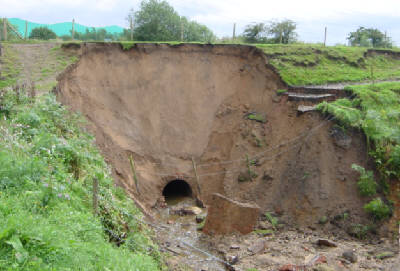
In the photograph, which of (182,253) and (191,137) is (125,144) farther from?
(182,253)

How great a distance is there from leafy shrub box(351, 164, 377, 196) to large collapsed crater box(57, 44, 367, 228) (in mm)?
271

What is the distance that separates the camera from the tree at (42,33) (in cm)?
2747

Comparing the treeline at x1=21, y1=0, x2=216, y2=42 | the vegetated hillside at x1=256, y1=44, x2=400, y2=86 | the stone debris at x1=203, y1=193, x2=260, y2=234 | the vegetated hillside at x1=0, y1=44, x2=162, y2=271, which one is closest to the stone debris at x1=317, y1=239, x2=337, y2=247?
the stone debris at x1=203, y1=193, x2=260, y2=234

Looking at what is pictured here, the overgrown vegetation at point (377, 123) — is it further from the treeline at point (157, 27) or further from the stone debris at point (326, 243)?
the treeline at point (157, 27)

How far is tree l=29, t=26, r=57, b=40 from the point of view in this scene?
90.1 ft

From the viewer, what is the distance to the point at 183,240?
12.1m

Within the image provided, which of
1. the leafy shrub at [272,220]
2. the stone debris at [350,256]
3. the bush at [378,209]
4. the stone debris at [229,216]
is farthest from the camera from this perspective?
the leafy shrub at [272,220]

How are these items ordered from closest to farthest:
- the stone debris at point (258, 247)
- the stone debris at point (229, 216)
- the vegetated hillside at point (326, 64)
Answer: the stone debris at point (258, 247) → the stone debris at point (229, 216) → the vegetated hillside at point (326, 64)

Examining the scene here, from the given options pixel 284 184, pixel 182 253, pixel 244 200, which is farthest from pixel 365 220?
pixel 182 253

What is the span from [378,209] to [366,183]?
96 cm

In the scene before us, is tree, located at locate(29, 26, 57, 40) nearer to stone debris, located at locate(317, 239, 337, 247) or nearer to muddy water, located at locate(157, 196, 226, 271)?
muddy water, located at locate(157, 196, 226, 271)

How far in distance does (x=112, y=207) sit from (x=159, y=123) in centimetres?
973

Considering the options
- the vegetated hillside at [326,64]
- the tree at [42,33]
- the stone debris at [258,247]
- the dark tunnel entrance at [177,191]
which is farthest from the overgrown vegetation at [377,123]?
the tree at [42,33]

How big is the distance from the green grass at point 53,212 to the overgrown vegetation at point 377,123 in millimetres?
7316
